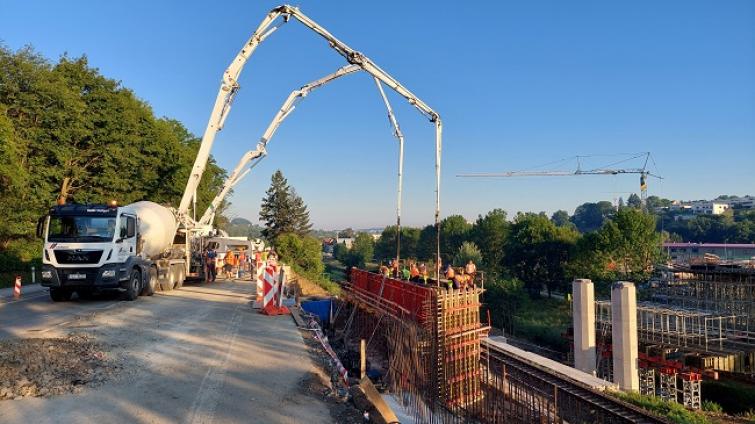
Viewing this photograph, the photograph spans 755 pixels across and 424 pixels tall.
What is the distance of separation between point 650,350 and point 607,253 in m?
24.4

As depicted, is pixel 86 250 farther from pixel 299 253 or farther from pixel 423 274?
pixel 299 253

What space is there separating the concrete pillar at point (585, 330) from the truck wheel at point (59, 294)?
785 inches

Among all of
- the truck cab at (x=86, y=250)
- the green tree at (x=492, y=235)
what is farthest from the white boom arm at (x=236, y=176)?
the green tree at (x=492, y=235)

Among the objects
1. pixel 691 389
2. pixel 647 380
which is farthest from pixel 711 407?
pixel 647 380

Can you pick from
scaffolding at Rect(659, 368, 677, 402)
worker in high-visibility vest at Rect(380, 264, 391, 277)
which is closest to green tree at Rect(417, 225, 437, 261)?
scaffolding at Rect(659, 368, 677, 402)

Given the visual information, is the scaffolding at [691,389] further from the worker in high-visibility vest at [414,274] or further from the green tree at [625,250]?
the green tree at [625,250]

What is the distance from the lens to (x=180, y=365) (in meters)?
8.37

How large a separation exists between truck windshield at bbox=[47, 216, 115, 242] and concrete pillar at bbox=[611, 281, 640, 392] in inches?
721

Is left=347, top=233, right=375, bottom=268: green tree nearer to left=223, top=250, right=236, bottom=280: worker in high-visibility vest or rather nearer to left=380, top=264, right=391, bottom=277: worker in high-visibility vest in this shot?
left=223, top=250, right=236, bottom=280: worker in high-visibility vest

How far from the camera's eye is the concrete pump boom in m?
13.7

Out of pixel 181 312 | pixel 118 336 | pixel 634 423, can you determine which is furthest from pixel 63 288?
pixel 634 423

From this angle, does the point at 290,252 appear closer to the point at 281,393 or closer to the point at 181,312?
the point at 181,312

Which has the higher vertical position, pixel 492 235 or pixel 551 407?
pixel 492 235

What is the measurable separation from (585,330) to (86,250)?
64.0 feet
